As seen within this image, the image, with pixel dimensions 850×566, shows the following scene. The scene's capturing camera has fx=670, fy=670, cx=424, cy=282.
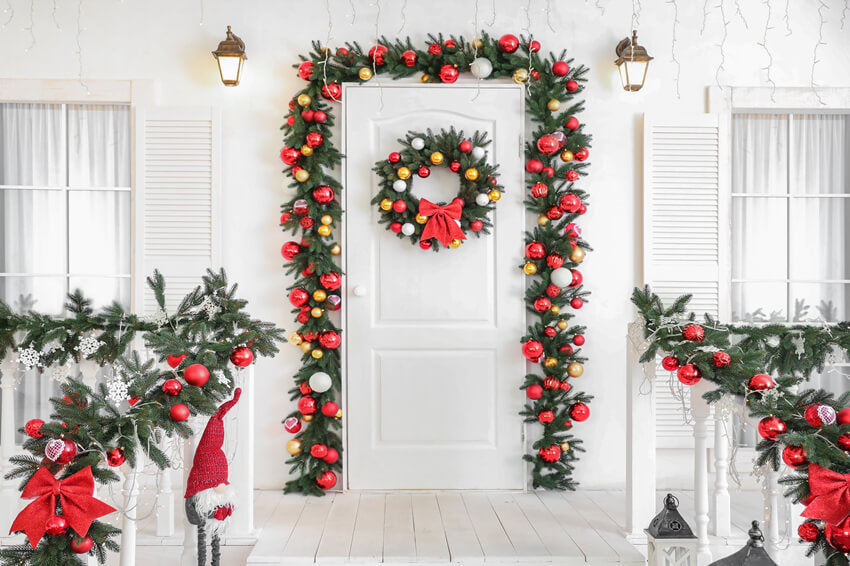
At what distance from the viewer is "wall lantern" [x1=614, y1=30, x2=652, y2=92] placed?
3.46m

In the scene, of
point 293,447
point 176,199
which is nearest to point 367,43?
point 176,199

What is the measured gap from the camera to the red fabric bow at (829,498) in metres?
1.52

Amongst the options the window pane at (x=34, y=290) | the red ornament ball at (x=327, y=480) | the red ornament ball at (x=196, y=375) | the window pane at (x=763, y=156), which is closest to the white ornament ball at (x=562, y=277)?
the window pane at (x=763, y=156)

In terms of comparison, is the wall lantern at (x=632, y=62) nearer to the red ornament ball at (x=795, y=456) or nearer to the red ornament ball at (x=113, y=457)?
the red ornament ball at (x=795, y=456)

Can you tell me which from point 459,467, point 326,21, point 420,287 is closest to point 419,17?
point 326,21

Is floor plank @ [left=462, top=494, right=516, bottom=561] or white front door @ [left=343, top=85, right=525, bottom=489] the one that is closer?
floor plank @ [left=462, top=494, right=516, bottom=561]

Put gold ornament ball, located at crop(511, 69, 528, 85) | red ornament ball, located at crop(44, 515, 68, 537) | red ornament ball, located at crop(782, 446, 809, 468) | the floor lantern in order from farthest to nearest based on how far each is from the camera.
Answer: gold ornament ball, located at crop(511, 69, 528, 85) < the floor lantern < red ornament ball, located at crop(782, 446, 809, 468) < red ornament ball, located at crop(44, 515, 68, 537)

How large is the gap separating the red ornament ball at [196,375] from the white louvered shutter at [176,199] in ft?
5.92

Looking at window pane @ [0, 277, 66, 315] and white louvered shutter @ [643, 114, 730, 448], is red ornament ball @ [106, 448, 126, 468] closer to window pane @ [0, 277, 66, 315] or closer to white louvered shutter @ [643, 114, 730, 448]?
window pane @ [0, 277, 66, 315]

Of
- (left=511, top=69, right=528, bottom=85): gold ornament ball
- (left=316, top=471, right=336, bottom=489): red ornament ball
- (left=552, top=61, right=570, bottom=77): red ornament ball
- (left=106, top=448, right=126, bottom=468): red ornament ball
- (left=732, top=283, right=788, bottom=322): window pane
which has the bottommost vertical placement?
(left=316, top=471, right=336, bottom=489): red ornament ball

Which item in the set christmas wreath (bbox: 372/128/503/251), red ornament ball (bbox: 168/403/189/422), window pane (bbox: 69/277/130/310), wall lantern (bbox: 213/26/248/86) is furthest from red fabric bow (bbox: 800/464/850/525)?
window pane (bbox: 69/277/130/310)

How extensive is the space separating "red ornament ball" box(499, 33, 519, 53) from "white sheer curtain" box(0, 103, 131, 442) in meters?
2.07

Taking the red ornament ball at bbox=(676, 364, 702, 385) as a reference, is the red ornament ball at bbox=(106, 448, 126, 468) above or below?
below

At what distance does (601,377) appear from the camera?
3.66 metres
